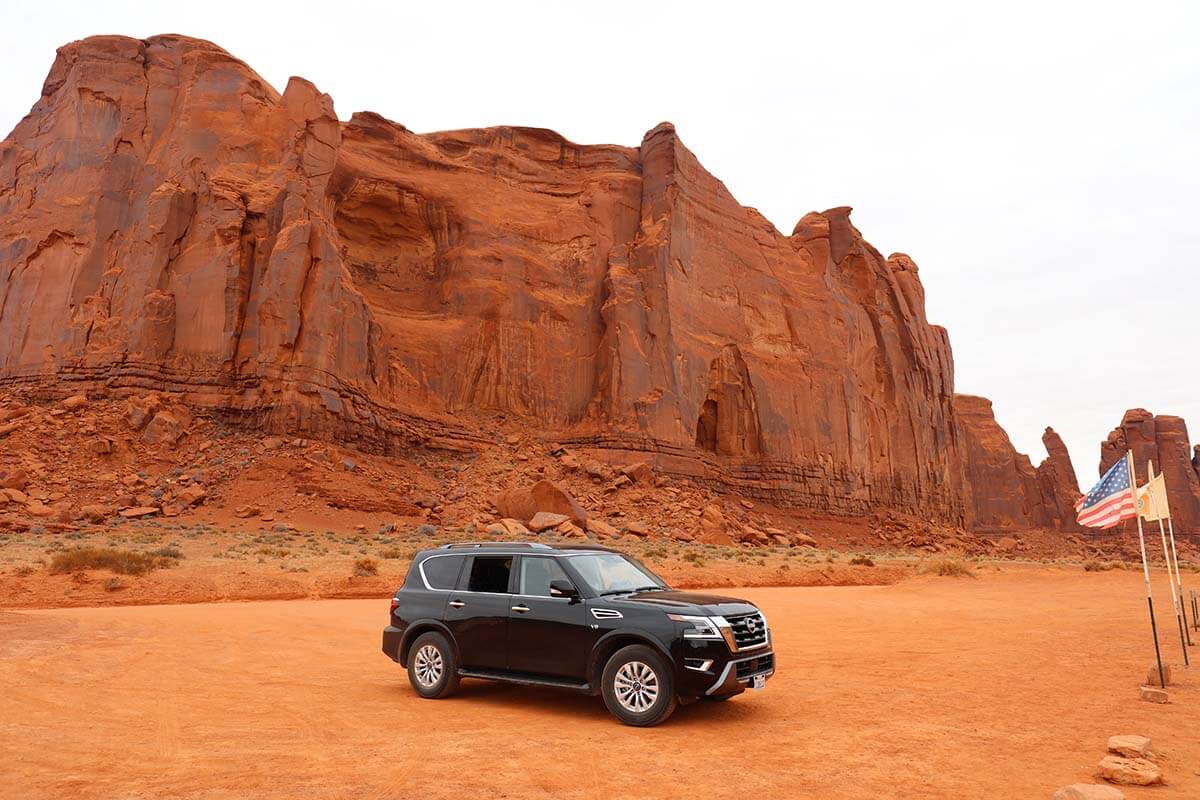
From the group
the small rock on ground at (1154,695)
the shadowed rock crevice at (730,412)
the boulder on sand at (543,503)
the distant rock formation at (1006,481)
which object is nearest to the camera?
the small rock on ground at (1154,695)

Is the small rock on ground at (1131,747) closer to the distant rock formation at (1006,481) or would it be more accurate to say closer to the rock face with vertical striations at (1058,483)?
the distant rock formation at (1006,481)

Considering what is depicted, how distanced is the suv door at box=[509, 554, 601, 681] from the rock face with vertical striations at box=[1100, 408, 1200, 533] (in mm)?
107408

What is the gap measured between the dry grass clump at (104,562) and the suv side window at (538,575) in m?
15.3

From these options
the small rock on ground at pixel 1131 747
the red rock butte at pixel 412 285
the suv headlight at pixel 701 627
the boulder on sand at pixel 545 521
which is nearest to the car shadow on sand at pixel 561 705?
the suv headlight at pixel 701 627

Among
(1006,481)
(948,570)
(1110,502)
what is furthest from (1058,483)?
(1110,502)

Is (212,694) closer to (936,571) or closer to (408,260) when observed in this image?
(936,571)

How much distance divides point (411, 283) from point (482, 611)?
4517cm

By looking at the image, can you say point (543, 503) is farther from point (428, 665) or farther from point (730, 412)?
point (428, 665)

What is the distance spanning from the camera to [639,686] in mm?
7730

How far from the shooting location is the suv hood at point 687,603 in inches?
308

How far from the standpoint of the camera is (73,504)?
109 ft

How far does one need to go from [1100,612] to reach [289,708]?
1766 centimetres

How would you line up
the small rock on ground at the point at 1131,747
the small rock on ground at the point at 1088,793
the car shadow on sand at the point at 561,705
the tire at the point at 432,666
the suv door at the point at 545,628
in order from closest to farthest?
the small rock on ground at the point at 1088,793
the small rock on ground at the point at 1131,747
the car shadow on sand at the point at 561,705
the suv door at the point at 545,628
the tire at the point at 432,666

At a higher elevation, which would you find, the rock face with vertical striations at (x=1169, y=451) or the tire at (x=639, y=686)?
the rock face with vertical striations at (x=1169, y=451)
